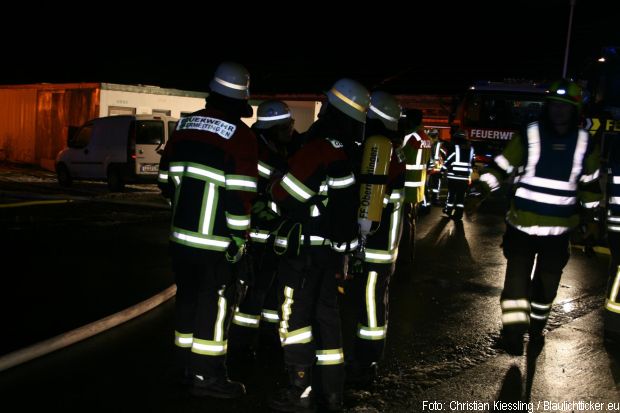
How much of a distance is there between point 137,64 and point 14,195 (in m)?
19.3

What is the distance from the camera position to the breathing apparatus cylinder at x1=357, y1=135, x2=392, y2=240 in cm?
428

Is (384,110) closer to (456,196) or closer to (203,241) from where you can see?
(203,241)

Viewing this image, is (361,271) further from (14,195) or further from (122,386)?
(14,195)

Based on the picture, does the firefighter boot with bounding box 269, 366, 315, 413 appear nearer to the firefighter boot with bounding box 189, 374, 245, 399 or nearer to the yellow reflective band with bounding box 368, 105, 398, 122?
the firefighter boot with bounding box 189, 374, 245, 399

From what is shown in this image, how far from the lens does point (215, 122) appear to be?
4.13 metres

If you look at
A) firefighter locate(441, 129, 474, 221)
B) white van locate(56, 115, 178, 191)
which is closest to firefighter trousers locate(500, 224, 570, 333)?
firefighter locate(441, 129, 474, 221)

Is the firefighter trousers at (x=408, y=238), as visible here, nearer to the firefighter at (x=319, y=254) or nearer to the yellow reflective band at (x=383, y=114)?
the yellow reflective band at (x=383, y=114)

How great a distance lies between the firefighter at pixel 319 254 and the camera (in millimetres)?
4047

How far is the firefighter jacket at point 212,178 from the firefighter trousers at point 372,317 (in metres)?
1.07

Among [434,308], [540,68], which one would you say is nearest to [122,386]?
[434,308]

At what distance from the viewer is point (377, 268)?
15.4 ft

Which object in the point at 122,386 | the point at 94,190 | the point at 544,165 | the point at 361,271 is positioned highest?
the point at 544,165

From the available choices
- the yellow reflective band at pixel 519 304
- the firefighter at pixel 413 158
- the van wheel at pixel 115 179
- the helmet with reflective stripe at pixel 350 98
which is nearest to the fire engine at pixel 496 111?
the firefighter at pixel 413 158

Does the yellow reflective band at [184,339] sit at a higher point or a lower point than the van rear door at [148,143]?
higher
